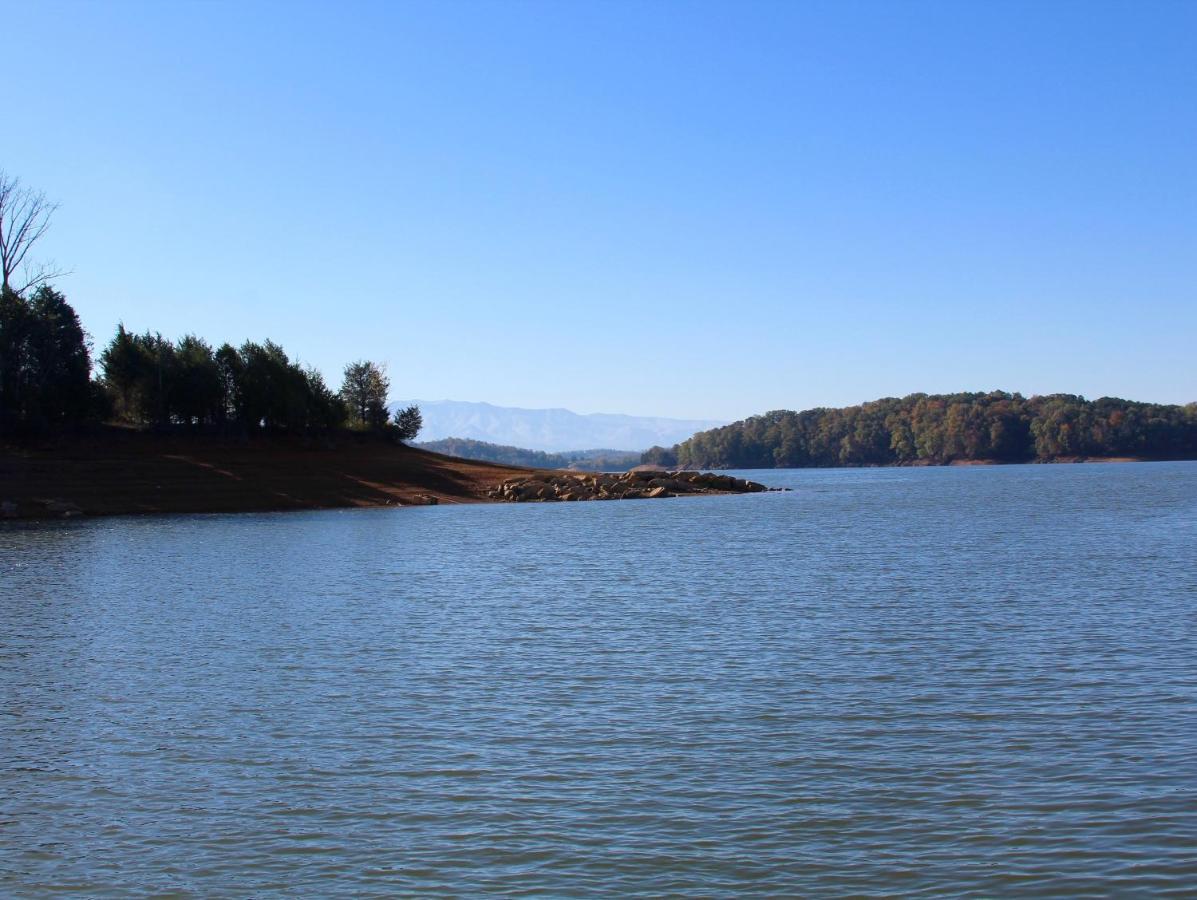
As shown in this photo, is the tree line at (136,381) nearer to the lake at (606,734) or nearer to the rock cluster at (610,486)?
the rock cluster at (610,486)

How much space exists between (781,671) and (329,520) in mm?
49782

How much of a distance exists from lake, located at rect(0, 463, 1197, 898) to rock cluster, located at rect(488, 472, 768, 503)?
180 ft

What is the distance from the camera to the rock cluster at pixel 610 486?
9006 centimetres

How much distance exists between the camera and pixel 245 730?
1594 cm

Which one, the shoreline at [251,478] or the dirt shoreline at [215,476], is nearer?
the dirt shoreline at [215,476]

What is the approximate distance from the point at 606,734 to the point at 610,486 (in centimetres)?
8137

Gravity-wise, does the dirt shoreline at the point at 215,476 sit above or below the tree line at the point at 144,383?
below

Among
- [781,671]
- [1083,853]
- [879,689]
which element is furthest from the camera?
[781,671]

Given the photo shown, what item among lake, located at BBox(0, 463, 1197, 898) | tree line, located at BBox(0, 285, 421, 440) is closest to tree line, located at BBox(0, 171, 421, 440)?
tree line, located at BBox(0, 285, 421, 440)

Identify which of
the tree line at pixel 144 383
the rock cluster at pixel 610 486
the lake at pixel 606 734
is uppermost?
the tree line at pixel 144 383

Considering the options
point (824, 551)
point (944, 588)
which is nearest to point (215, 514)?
point (824, 551)

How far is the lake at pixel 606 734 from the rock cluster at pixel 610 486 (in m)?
55.0

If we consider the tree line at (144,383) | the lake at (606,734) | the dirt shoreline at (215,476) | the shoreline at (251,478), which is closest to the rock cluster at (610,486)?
the shoreline at (251,478)

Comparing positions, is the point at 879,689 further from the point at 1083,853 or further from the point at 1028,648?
the point at 1083,853
